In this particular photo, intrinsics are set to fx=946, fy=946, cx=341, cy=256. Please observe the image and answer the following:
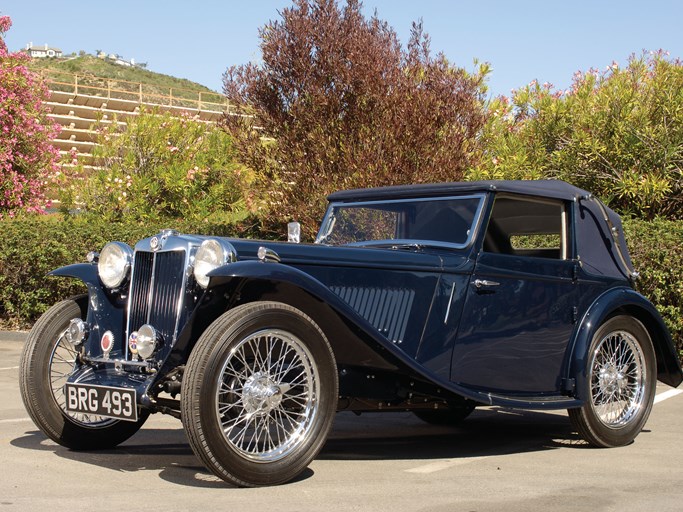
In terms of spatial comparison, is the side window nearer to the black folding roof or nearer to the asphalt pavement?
the black folding roof

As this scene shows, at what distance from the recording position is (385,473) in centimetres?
507

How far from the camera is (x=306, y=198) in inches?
488

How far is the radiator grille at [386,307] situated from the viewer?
211 inches

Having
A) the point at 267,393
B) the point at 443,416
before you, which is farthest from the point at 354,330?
the point at 443,416

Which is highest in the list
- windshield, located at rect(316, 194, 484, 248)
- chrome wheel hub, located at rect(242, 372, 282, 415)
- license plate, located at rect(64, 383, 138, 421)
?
windshield, located at rect(316, 194, 484, 248)

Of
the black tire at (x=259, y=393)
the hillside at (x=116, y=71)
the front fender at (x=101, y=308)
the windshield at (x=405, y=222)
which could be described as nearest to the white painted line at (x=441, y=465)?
the black tire at (x=259, y=393)

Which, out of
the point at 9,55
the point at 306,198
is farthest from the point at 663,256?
the point at 9,55

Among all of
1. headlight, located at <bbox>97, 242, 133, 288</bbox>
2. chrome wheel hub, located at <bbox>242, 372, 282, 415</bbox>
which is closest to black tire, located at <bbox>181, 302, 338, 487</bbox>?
chrome wheel hub, located at <bbox>242, 372, 282, 415</bbox>

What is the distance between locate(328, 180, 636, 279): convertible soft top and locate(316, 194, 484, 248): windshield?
55 mm

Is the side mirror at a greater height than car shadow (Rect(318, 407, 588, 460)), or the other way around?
the side mirror

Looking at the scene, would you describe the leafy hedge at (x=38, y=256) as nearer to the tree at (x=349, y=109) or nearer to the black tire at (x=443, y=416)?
the tree at (x=349, y=109)

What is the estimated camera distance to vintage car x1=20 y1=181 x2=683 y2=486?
184 inches

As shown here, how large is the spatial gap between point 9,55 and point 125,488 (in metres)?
14.4

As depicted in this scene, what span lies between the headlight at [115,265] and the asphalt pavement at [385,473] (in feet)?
3.31
